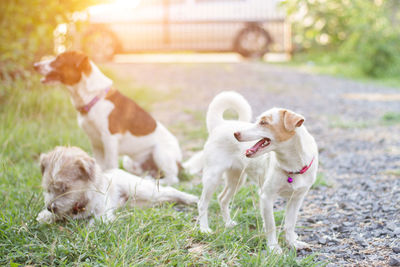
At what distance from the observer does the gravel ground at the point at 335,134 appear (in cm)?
357

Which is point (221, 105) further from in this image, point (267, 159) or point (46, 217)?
point (46, 217)

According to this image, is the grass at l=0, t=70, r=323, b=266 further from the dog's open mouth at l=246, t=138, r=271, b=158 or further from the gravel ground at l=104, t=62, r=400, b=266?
the gravel ground at l=104, t=62, r=400, b=266

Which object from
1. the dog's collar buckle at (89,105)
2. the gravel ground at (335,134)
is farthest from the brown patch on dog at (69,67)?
the gravel ground at (335,134)

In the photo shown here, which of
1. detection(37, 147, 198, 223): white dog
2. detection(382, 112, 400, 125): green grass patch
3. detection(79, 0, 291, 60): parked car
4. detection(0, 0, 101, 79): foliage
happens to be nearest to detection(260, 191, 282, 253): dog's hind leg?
detection(37, 147, 198, 223): white dog

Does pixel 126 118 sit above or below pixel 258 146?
below

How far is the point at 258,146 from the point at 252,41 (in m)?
13.3

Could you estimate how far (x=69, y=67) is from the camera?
16.6ft

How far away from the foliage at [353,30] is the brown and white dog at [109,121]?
32.3 feet

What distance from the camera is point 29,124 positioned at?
6082mm

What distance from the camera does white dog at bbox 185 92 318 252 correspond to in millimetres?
3230

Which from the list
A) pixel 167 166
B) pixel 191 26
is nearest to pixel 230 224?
pixel 167 166

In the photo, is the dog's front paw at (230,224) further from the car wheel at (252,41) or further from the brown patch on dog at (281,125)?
the car wheel at (252,41)

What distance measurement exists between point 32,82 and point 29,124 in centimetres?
148

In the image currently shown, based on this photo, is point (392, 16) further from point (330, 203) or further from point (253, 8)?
point (330, 203)
